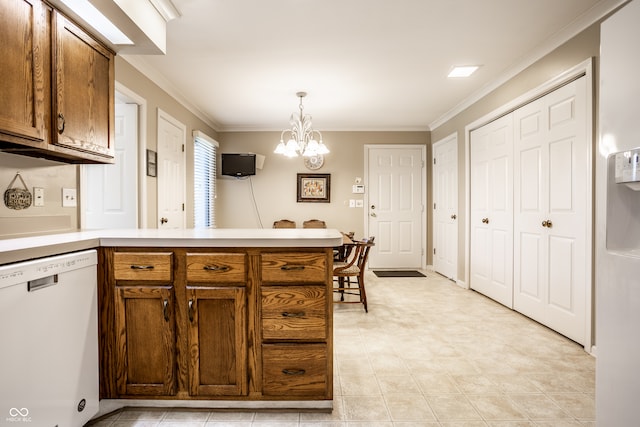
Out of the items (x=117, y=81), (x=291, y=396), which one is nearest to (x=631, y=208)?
(x=291, y=396)

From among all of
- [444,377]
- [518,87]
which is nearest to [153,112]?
[444,377]

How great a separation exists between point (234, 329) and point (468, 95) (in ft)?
12.9

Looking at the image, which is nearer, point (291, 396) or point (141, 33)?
point (291, 396)

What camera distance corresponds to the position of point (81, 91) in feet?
5.99

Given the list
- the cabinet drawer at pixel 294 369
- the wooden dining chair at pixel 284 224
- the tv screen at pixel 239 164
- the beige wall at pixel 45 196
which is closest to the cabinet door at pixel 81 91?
the beige wall at pixel 45 196

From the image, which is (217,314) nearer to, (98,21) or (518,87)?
(98,21)

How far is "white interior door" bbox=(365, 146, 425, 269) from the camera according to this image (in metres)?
5.60

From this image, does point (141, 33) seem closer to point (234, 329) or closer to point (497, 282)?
point (234, 329)

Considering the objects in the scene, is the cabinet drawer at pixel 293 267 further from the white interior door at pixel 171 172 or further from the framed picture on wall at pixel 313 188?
the framed picture on wall at pixel 313 188

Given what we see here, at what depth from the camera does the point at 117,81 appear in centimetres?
268

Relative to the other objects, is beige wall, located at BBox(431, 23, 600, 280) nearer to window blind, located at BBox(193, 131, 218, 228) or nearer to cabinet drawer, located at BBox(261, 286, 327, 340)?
cabinet drawer, located at BBox(261, 286, 327, 340)

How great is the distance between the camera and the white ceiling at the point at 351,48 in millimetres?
2303

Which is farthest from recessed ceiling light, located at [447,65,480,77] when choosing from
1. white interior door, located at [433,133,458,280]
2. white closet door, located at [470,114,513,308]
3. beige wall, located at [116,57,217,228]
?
beige wall, located at [116,57,217,228]

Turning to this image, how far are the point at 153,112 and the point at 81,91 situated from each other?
1595mm
